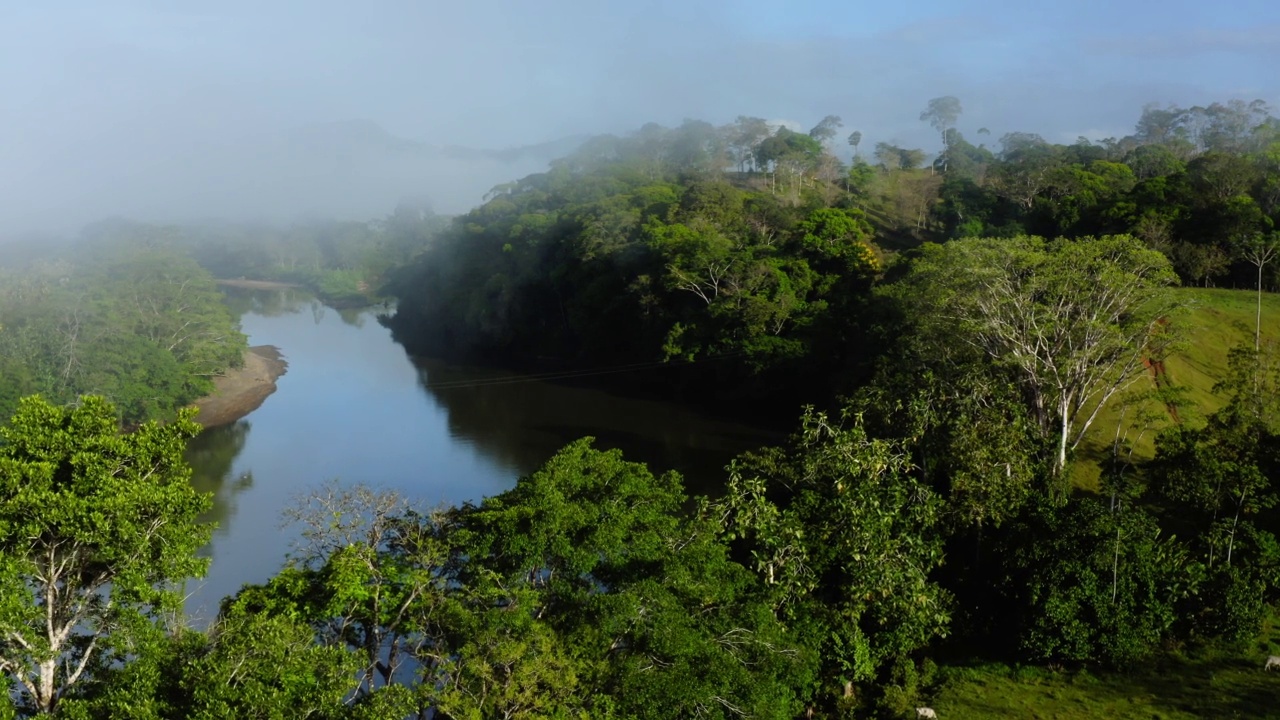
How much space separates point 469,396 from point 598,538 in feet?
101

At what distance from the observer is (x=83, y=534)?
10.5m

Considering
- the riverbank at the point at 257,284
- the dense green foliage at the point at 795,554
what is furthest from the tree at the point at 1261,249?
the riverbank at the point at 257,284

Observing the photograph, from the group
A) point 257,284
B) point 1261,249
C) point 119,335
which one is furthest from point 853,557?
point 257,284

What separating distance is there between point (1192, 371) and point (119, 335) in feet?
125

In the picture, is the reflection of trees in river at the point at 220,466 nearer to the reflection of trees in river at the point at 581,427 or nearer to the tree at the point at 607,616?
the reflection of trees in river at the point at 581,427

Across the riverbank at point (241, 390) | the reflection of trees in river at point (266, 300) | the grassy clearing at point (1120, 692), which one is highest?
the grassy clearing at point (1120, 692)

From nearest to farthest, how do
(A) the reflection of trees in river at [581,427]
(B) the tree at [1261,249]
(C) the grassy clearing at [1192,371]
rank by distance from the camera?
(C) the grassy clearing at [1192,371] < (A) the reflection of trees in river at [581,427] < (B) the tree at [1261,249]

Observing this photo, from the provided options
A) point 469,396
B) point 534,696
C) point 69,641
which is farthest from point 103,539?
point 469,396

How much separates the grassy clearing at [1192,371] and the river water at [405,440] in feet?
36.6

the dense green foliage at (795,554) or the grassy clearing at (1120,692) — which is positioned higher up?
the dense green foliage at (795,554)

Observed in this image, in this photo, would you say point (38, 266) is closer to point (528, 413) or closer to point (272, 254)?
point (528, 413)

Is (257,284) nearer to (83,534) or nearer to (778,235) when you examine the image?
(778,235)

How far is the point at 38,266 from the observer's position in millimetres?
52719

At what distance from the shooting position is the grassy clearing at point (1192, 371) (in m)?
23.5
